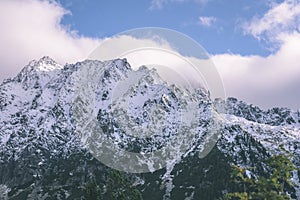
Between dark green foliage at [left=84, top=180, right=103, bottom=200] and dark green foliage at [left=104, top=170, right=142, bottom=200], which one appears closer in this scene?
dark green foliage at [left=84, top=180, right=103, bottom=200]

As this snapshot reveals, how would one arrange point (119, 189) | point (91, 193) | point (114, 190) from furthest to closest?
1. point (119, 189)
2. point (114, 190)
3. point (91, 193)

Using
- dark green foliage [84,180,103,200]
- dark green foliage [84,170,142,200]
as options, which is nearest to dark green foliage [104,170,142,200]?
dark green foliage [84,170,142,200]

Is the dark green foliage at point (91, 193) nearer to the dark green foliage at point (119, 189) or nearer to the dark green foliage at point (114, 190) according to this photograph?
the dark green foliage at point (114, 190)

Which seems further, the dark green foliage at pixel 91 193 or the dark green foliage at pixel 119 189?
the dark green foliage at pixel 119 189

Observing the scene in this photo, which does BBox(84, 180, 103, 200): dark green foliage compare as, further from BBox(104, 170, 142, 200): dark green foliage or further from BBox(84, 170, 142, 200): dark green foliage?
BBox(104, 170, 142, 200): dark green foliage

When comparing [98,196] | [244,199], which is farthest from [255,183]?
[98,196]

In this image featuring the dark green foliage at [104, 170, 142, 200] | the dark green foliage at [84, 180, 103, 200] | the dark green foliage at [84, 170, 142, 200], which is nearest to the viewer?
the dark green foliage at [84, 180, 103, 200]

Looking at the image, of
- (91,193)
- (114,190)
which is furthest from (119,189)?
(91,193)

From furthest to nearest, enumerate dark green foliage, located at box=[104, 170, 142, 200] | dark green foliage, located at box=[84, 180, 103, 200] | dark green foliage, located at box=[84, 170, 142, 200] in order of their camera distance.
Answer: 1. dark green foliage, located at box=[104, 170, 142, 200]
2. dark green foliage, located at box=[84, 170, 142, 200]
3. dark green foliage, located at box=[84, 180, 103, 200]

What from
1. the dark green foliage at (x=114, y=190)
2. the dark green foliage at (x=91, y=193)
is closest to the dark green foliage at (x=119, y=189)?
the dark green foliage at (x=114, y=190)

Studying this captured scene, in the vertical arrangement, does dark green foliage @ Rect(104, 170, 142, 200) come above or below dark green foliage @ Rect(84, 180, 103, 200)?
above

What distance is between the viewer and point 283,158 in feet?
134

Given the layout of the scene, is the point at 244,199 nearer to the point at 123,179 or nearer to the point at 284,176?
the point at 284,176

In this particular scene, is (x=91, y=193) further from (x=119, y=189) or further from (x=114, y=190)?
(x=119, y=189)
